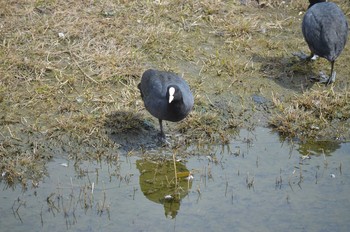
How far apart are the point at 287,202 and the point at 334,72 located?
3.08m

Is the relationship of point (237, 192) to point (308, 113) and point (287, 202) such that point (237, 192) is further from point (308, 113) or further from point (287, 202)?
point (308, 113)

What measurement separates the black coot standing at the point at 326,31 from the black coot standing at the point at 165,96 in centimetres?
229

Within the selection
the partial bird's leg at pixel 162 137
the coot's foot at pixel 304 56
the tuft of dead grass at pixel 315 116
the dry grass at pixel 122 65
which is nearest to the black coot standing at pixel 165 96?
the partial bird's leg at pixel 162 137

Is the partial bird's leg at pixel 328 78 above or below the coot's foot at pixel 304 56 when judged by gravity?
→ below

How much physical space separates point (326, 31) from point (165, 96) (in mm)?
2753

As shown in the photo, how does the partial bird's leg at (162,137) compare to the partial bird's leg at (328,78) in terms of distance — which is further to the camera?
the partial bird's leg at (328,78)

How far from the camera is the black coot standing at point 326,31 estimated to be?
27.9 feet

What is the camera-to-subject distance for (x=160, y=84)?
7.16m

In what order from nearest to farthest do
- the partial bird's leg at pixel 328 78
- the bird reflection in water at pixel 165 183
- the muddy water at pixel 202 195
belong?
the muddy water at pixel 202 195
the bird reflection in water at pixel 165 183
the partial bird's leg at pixel 328 78

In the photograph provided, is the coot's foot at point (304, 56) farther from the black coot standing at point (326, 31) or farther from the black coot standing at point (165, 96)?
the black coot standing at point (165, 96)

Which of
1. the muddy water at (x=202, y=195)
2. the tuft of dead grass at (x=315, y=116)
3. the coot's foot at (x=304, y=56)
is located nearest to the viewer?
the muddy water at (x=202, y=195)

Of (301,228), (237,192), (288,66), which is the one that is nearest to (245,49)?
(288,66)

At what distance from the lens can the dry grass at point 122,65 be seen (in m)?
7.30

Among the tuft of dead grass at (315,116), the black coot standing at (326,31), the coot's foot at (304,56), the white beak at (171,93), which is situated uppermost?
the black coot standing at (326,31)
